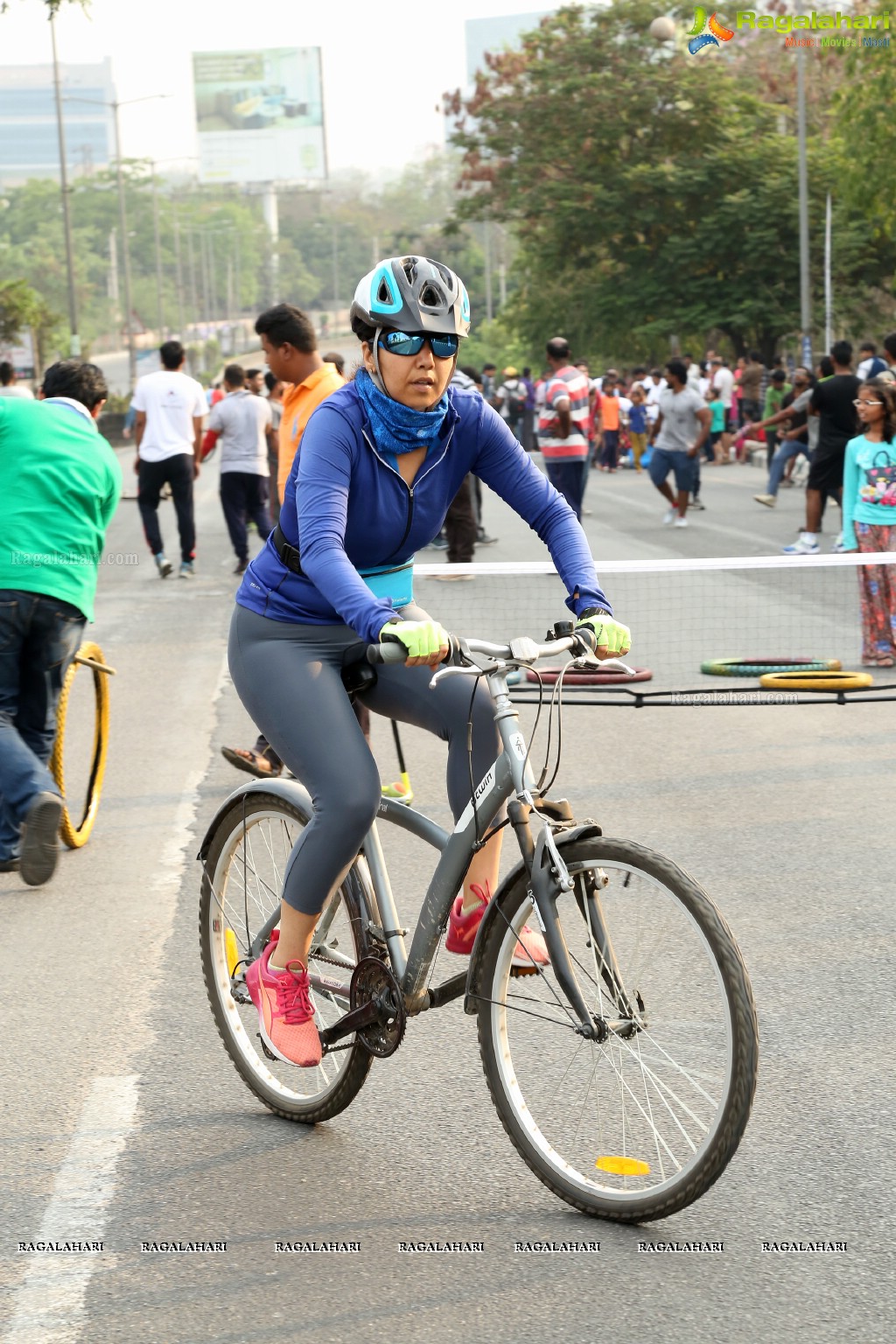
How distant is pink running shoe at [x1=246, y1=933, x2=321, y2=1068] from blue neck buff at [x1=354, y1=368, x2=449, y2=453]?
1199 mm

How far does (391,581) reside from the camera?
4160 mm

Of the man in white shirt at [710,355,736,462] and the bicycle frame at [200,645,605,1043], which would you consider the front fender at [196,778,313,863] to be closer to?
the bicycle frame at [200,645,605,1043]

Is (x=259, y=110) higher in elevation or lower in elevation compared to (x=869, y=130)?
higher

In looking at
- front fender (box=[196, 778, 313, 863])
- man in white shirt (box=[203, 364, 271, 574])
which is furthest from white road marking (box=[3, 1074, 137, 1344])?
man in white shirt (box=[203, 364, 271, 574])

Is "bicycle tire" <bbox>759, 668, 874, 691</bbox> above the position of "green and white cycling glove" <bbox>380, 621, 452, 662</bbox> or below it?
below

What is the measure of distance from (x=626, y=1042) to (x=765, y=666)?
659 centimetres

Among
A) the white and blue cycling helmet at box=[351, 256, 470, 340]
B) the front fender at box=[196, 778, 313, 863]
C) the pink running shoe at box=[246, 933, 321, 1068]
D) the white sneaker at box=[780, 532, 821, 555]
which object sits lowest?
the white sneaker at box=[780, 532, 821, 555]

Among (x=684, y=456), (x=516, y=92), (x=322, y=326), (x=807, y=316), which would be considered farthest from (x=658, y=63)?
(x=322, y=326)

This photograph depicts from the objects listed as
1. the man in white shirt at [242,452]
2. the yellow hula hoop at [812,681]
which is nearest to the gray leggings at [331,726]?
the yellow hula hoop at [812,681]

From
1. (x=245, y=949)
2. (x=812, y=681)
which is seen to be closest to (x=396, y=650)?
(x=245, y=949)

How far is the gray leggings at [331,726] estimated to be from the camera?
12.7ft

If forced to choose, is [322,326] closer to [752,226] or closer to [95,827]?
[752,226]

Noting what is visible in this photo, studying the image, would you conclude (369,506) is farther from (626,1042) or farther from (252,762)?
(252,762)

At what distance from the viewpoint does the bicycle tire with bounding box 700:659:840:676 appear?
389 inches
